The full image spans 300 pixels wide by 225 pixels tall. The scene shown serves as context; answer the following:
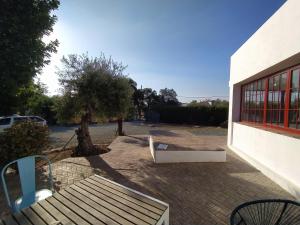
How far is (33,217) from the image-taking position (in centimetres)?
172

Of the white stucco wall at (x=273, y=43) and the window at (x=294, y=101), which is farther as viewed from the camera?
the window at (x=294, y=101)

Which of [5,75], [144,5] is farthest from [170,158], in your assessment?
[144,5]

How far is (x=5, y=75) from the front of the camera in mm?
→ 4551

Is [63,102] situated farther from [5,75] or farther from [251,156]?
[251,156]

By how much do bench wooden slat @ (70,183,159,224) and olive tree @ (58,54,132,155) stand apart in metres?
4.95

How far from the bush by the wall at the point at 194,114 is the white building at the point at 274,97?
48.4 ft

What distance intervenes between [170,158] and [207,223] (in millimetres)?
3151

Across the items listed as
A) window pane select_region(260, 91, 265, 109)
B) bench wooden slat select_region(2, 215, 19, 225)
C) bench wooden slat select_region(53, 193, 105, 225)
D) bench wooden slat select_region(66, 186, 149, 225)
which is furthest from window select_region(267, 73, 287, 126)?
bench wooden slat select_region(2, 215, 19, 225)

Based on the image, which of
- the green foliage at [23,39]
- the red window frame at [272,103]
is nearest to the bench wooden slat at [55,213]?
the green foliage at [23,39]

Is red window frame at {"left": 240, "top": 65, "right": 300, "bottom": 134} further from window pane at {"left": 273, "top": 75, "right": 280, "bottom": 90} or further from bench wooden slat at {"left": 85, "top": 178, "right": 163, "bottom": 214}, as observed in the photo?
bench wooden slat at {"left": 85, "top": 178, "right": 163, "bottom": 214}

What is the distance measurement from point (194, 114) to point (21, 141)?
20300 mm

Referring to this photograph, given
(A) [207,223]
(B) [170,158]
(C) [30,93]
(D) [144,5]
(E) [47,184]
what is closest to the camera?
(A) [207,223]

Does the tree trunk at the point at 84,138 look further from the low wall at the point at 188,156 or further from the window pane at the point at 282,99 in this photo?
the window pane at the point at 282,99

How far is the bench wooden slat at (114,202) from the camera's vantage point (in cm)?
173
